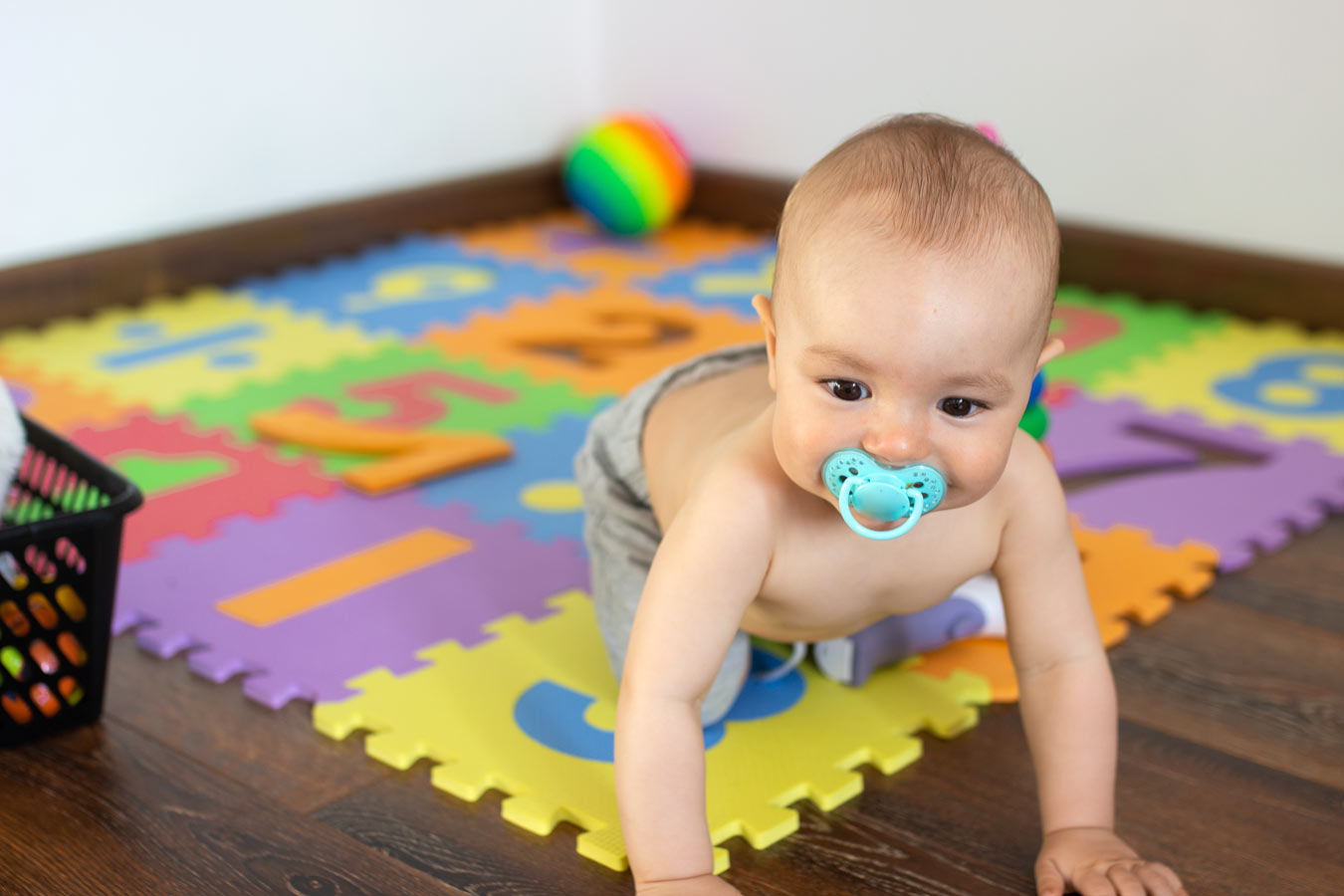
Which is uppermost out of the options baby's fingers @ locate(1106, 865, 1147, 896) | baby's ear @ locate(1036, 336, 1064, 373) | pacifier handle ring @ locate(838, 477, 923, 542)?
baby's ear @ locate(1036, 336, 1064, 373)

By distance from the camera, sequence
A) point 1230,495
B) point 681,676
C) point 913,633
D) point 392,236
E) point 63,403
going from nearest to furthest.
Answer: point 681,676
point 913,633
point 1230,495
point 63,403
point 392,236

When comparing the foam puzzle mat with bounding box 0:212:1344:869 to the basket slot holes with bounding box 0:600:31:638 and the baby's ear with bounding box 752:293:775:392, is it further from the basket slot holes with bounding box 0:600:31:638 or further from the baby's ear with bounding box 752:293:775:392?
the baby's ear with bounding box 752:293:775:392

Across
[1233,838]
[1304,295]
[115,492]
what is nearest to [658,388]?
[115,492]

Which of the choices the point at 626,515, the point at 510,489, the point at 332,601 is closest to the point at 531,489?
the point at 510,489

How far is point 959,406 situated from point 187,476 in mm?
992

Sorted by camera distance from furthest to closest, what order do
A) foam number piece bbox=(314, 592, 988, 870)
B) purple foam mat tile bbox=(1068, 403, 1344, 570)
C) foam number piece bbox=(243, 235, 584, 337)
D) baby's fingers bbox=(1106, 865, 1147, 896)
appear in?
foam number piece bbox=(243, 235, 584, 337)
purple foam mat tile bbox=(1068, 403, 1344, 570)
foam number piece bbox=(314, 592, 988, 870)
baby's fingers bbox=(1106, 865, 1147, 896)

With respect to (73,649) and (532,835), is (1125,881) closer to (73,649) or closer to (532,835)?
(532,835)

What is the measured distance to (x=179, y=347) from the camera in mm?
1927

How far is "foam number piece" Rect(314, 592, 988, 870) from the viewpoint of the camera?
0.89 m

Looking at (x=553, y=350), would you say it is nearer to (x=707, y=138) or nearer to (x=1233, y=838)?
(x=707, y=138)

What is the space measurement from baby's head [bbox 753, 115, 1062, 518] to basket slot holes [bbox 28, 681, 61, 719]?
56 cm

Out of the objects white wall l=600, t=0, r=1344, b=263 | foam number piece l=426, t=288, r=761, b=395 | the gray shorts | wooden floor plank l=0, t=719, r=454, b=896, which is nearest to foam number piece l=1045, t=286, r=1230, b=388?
white wall l=600, t=0, r=1344, b=263

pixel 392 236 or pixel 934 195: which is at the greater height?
pixel 934 195

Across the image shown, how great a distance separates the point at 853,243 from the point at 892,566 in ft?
0.76
